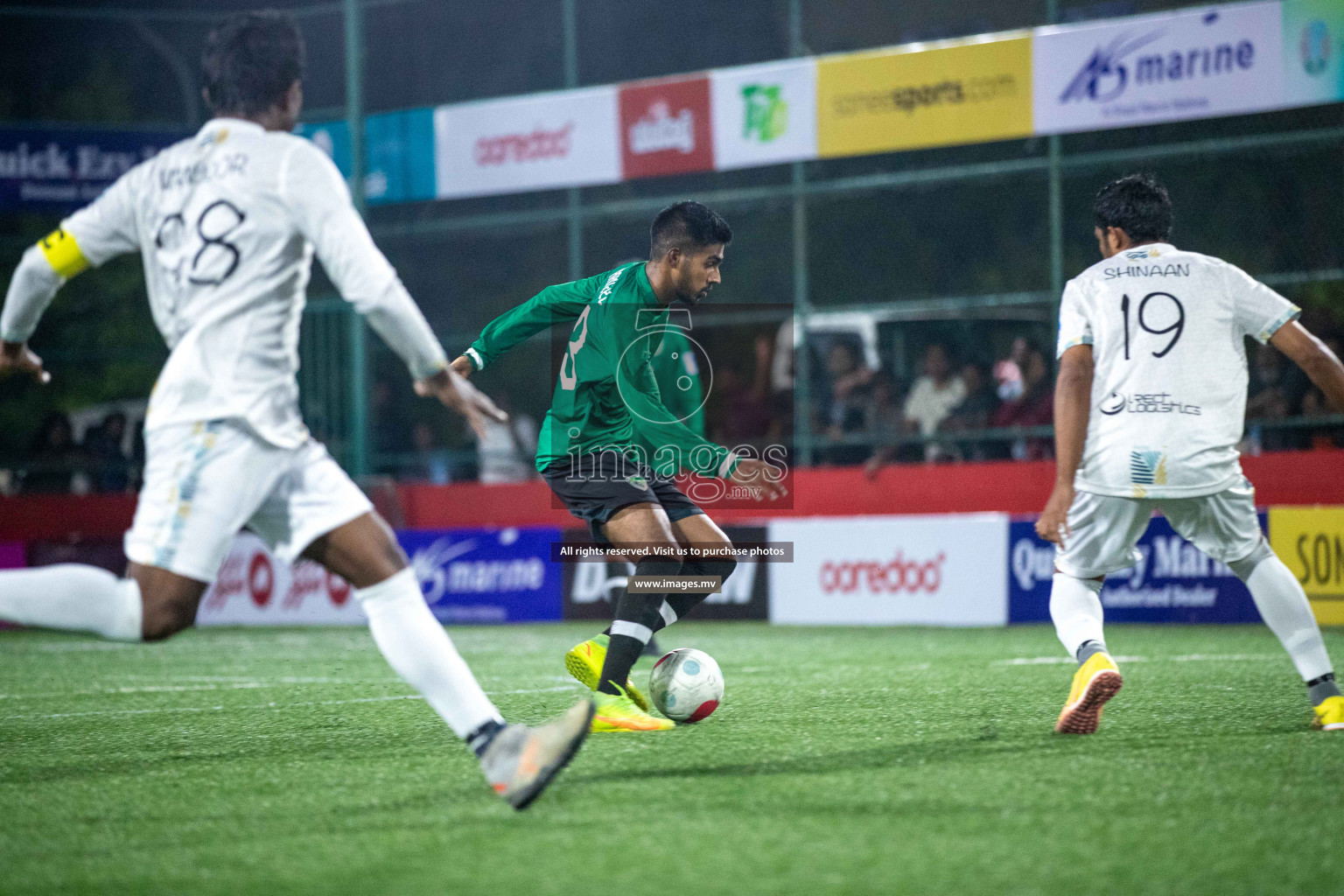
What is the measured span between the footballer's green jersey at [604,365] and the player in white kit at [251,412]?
1.86 m

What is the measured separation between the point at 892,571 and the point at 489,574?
3.94 meters

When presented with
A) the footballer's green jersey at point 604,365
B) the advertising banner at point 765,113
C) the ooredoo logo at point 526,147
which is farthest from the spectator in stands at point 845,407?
the footballer's green jersey at point 604,365

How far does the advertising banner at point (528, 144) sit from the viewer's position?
16.2 meters

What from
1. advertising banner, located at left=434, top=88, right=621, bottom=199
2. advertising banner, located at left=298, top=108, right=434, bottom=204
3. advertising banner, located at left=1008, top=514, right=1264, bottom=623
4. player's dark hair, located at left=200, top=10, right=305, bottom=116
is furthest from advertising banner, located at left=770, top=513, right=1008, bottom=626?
player's dark hair, located at left=200, top=10, right=305, bottom=116

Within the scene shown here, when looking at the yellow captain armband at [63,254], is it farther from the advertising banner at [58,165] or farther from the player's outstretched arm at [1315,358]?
the advertising banner at [58,165]

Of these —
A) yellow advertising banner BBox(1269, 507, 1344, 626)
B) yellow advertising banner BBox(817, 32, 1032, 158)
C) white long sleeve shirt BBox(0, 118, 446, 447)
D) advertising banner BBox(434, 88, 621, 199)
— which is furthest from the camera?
advertising banner BBox(434, 88, 621, 199)

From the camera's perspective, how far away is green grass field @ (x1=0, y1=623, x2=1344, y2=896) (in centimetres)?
365

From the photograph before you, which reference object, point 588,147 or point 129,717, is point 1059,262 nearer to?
point 588,147

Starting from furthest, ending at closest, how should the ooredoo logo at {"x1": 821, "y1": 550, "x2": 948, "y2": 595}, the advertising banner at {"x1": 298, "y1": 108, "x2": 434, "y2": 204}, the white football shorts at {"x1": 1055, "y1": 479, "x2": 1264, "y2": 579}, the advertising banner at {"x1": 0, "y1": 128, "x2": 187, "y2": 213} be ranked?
the advertising banner at {"x1": 0, "y1": 128, "x2": 187, "y2": 213} < the advertising banner at {"x1": 298, "y1": 108, "x2": 434, "y2": 204} < the ooredoo logo at {"x1": 821, "y1": 550, "x2": 948, "y2": 595} < the white football shorts at {"x1": 1055, "y1": 479, "x2": 1264, "y2": 579}

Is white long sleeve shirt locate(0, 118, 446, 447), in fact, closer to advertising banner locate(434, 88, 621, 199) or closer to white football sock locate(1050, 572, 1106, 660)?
white football sock locate(1050, 572, 1106, 660)

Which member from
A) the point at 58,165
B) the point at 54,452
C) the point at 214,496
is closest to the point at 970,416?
the point at 54,452

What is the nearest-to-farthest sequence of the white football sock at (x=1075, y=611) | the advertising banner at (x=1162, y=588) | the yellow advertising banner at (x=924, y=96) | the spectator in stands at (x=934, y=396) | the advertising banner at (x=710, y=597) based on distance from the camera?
the white football sock at (x=1075, y=611) → the advertising banner at (x=1162, y=588) → the advertising banner at (x=710, y=597) → the yellow advertising banner at (x=924, y=96) → the spectator in stands at (x=934, y=396)

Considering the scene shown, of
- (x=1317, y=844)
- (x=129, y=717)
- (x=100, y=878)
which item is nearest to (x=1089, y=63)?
(x=129, y=717)

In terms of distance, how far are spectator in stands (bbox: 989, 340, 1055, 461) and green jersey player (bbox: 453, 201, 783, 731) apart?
8.16 metres
